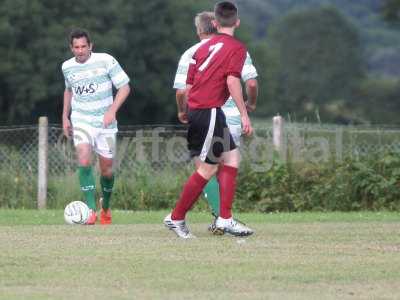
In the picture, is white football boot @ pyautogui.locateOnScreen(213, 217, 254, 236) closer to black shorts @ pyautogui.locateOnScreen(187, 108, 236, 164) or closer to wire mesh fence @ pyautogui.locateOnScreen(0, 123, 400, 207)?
black shorts @ pyautogui.locateOnScreen(187, 108, 236, 164)

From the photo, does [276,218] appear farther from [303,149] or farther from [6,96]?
[6,96]

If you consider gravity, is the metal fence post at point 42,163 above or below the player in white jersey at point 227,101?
below

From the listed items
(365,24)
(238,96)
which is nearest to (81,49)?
(238,96)

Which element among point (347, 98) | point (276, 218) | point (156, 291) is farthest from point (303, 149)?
point (347, 98)

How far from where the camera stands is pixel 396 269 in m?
9.27

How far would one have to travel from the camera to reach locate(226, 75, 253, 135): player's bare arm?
11133 millimetres

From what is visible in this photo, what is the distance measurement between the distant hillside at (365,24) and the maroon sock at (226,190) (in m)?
141

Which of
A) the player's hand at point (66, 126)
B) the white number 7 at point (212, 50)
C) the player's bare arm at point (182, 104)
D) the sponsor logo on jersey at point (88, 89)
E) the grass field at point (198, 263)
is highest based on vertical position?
the white number 7 at point (212, 50)

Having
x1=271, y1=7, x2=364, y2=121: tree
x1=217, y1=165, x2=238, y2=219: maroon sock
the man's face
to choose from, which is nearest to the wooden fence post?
the man's face

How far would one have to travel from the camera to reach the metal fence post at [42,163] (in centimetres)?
1883

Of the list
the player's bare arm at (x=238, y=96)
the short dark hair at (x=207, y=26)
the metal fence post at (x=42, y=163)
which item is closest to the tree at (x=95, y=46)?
the metal fence post at (x=42, y=163)

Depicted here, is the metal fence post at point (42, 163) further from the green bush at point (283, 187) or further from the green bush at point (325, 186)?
the green bush at point (325, 186)

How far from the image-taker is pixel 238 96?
1116 cm

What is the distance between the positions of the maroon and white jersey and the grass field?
125 centimetres
